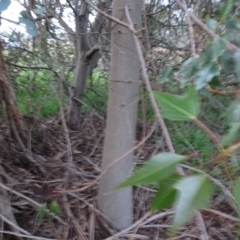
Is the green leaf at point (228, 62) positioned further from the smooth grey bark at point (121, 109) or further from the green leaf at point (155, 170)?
the smooth grey bark at point (121, 109)

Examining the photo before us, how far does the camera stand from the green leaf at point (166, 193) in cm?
68

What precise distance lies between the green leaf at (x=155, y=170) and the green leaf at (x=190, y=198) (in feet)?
0.10

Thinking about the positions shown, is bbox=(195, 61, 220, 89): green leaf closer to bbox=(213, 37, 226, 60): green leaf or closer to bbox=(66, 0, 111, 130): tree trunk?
bbox=(213, 37, 226, 60): green leaf

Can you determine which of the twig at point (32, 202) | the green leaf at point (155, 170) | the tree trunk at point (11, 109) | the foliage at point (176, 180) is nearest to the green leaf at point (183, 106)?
the foliage at point (176, 180)

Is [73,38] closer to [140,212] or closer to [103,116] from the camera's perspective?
[103,116]

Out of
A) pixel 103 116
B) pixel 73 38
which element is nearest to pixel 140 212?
pixel 103 116

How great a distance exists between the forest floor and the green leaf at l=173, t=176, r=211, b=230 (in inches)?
56.7

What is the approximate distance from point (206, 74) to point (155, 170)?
24.3 inches

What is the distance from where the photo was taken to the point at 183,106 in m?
A: 0.76

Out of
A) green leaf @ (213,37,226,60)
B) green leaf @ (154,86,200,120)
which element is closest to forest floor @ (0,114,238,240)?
green leaf @ (213,37,226,60)

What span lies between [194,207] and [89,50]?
9.84 ft

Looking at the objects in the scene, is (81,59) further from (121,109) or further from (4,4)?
(4,4)

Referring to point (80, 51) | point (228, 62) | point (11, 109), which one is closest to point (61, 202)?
point (11, 109)

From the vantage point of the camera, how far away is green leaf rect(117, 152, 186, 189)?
63 centimetres
